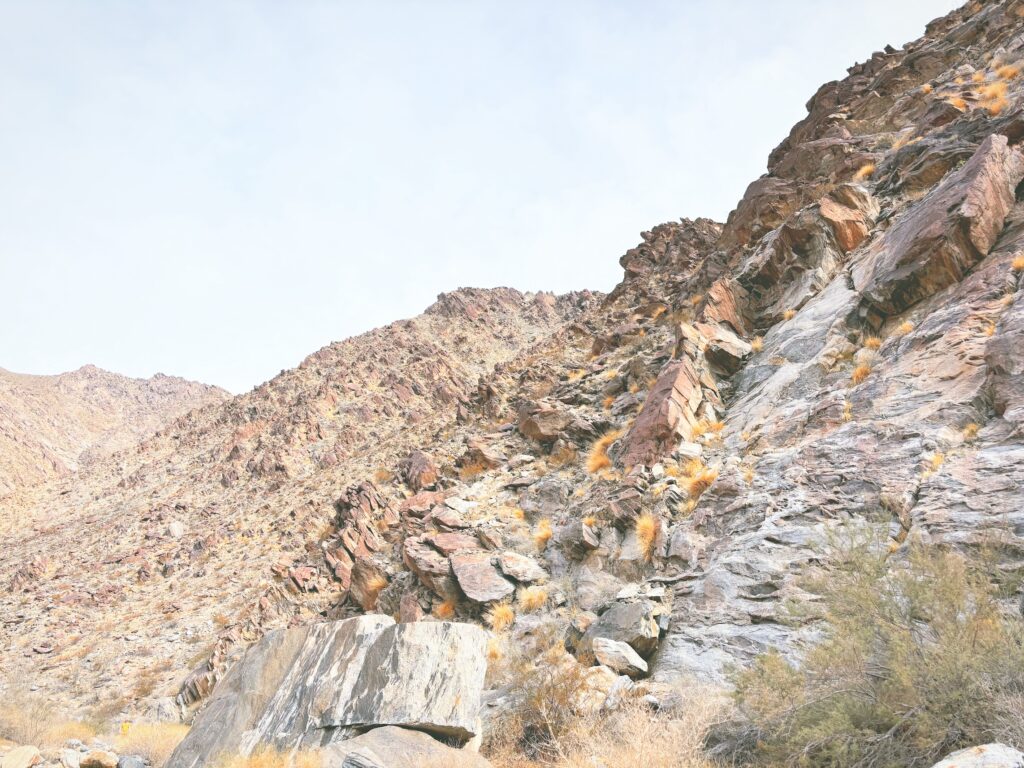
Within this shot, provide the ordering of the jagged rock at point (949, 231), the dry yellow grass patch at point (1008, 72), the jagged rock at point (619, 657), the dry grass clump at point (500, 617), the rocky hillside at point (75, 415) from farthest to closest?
the rocky hillside at point (75, 415)
the dry yellow grass patch at point (1008, 72)
the dry grass clump at point (500, 617)
the jagged rock at point (949, 231)
the jagged rock at point (619, 657)

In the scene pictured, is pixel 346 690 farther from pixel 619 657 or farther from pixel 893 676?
pixel 893 676

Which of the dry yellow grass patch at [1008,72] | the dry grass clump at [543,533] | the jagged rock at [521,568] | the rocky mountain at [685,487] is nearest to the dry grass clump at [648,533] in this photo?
the rocky mountain at [685,487]

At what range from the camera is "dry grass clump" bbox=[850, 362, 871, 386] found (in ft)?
30.8

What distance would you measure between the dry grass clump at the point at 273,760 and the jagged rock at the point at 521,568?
500 centimetres

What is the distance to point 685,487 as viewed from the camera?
10000mm

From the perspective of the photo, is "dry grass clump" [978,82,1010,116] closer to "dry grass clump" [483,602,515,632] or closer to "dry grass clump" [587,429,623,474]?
"dry grass clump" [587,429,623,474]

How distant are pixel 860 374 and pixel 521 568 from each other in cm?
673

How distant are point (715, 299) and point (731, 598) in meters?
9.52

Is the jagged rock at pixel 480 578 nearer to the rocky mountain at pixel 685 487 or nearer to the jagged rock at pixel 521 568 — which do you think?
the rocky mountain at pixel 685 487

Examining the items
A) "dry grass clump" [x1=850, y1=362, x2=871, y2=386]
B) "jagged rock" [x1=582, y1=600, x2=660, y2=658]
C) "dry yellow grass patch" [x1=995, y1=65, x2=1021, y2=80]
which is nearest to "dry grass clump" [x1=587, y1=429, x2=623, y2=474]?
"jagged rock" [x1=582, y1=600, x2=660, y2=658]

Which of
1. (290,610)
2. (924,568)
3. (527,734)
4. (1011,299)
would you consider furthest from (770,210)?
(290,610)

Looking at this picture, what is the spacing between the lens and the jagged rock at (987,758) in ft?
10.8

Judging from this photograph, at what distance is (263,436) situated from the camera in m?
41.8

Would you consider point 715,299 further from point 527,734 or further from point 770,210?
point 527,734
